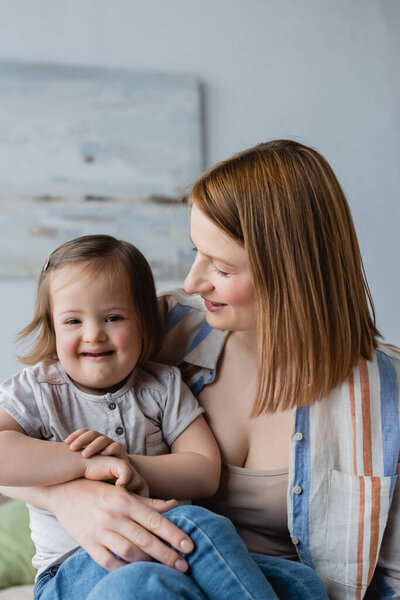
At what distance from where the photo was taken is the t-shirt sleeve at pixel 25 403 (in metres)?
1.18

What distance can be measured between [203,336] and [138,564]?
62 cm

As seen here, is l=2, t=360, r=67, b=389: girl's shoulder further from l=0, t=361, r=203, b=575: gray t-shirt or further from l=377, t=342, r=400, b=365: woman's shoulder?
l=377, t=342, r=400, b=365: woman's shoulder

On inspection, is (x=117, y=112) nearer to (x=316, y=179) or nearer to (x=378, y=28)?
Answer: (x=378, y=28)

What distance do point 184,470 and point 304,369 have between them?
288 mm

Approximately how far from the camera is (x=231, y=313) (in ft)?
4.00

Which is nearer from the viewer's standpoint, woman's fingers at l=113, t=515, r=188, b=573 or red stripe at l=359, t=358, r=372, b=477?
woman's fingers at l=113, t=515, r=188, b=573

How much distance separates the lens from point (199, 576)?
920 millimetres

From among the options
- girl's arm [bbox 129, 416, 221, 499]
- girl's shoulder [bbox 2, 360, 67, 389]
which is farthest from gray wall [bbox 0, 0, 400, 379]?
girl's arm [bbox 129, 416, 221, 499]

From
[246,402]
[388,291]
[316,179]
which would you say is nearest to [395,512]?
[246,402]

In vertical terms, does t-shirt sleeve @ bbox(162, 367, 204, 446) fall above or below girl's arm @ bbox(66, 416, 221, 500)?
above

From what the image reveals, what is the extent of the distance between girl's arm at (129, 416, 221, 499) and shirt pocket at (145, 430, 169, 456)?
48 millimetres

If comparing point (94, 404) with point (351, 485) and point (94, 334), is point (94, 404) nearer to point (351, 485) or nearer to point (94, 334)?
point (94, 334)

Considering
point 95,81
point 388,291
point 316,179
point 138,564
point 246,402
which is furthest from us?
point 388,291

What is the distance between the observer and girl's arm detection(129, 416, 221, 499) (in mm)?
1156
